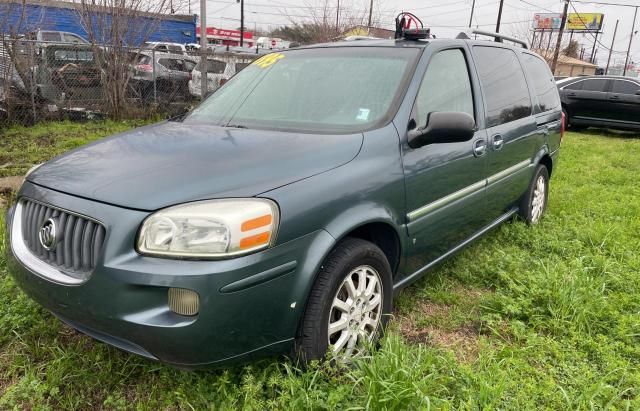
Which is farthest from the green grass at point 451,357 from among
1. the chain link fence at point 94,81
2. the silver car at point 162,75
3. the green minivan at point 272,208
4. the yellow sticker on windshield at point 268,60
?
the silver car at point 162,75

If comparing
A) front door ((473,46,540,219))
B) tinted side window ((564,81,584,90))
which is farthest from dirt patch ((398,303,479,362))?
tinted side window ((564,81,584,90))

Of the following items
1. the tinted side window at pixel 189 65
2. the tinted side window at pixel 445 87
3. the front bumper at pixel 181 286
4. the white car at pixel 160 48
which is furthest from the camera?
the tinted side window at pixel 189 65

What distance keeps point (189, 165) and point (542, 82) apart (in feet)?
12.6

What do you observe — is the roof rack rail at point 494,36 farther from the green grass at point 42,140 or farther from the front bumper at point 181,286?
the green grass at point 42,140

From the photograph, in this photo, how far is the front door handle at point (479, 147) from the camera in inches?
123

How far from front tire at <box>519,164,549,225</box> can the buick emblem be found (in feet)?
12.3

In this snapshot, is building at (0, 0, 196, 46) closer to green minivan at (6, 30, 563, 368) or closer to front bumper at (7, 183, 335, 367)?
green minivan at (6, 30, 563, 368)

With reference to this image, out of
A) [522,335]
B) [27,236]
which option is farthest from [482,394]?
[27,236]

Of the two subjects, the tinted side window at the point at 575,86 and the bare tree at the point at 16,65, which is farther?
the tinted side window at the point at 575,86

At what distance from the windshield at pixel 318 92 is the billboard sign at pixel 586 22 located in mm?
59284

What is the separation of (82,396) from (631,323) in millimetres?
2951

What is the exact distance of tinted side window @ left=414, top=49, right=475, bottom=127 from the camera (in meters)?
2.76

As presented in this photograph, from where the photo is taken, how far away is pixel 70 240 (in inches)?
75.7

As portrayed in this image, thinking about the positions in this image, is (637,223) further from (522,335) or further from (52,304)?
(52,304)
